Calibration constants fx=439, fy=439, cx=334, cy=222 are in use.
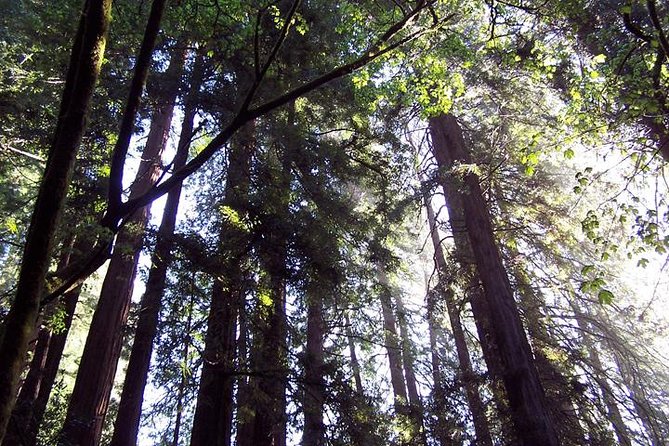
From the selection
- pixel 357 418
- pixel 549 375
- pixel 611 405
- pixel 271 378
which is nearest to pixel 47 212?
pixel 271 378

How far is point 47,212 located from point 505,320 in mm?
6877

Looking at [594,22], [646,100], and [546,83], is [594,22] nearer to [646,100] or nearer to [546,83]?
[546,83]

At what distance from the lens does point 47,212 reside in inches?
73.0

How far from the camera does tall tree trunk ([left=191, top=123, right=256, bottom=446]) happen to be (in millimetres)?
6410

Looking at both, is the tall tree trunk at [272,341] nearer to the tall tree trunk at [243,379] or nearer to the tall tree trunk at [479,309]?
the tall tree trunk at [243,379]

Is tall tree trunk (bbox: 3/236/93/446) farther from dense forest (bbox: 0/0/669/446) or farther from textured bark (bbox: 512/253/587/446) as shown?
textured bark (bbox: 512/253/587/446)

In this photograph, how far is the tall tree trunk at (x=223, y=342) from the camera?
6.41 m

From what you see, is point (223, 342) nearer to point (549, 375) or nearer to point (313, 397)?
point (313, 397)

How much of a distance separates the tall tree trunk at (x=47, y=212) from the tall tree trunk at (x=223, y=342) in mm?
4512

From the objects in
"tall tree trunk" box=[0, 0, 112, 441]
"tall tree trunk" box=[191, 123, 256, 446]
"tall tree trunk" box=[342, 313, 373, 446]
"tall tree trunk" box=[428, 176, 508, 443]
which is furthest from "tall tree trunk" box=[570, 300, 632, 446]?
"tall tree trunk" box=[0, 0, 112, 441]

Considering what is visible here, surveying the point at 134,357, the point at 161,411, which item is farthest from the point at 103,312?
the point at 161,411

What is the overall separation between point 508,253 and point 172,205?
7.67m

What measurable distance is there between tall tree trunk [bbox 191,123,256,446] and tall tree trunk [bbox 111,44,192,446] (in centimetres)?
84

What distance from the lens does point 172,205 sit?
873 centimetres
